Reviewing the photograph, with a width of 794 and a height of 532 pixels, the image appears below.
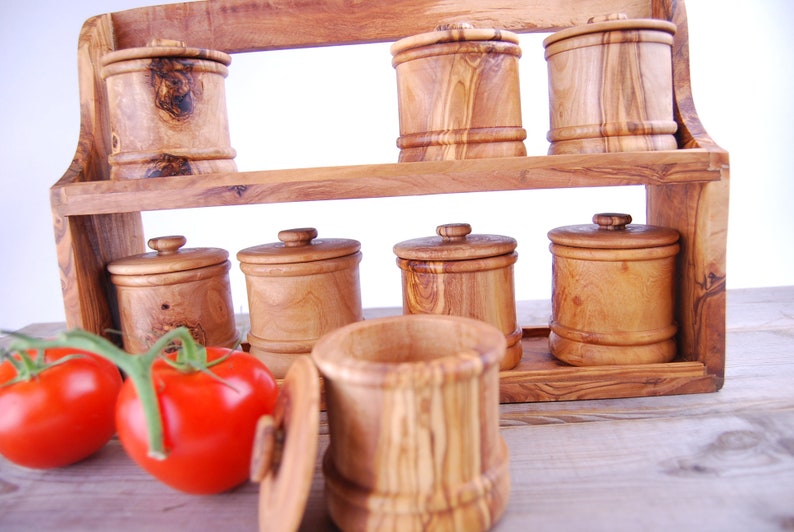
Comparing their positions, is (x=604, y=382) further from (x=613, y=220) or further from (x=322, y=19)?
(x=322, y=19)

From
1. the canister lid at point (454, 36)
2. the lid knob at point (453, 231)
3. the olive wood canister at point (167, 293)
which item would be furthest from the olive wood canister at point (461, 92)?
the olive wood canister at point (167, 293)

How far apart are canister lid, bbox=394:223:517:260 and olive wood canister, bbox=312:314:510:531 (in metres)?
0.26

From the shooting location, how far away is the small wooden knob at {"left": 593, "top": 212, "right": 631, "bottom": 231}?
3.02ft

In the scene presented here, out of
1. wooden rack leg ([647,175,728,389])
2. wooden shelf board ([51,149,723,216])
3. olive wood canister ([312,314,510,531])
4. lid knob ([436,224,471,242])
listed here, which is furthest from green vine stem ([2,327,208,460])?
wooden rack leg ([647,175,728,389])

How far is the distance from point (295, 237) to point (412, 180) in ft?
0.72

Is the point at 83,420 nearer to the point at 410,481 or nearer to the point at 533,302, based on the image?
the point at 410,481

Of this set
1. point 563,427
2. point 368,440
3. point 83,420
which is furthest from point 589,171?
point 83,420

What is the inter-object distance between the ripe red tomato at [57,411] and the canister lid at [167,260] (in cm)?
18

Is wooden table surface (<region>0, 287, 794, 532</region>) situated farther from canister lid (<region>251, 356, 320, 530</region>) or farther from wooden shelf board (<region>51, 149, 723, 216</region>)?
wooden shelf board (<region>51, 149, 723, 216</region>)

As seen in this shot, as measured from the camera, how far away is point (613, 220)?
92cm

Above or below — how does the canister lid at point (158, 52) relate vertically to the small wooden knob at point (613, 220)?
above

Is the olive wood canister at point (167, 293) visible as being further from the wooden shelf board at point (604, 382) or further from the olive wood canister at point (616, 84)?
the olive wood canister at point (616, 84)

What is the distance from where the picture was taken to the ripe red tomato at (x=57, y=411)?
2.32ft

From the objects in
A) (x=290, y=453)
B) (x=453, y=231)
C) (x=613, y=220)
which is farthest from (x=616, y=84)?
Result: (x=290, y=453)
